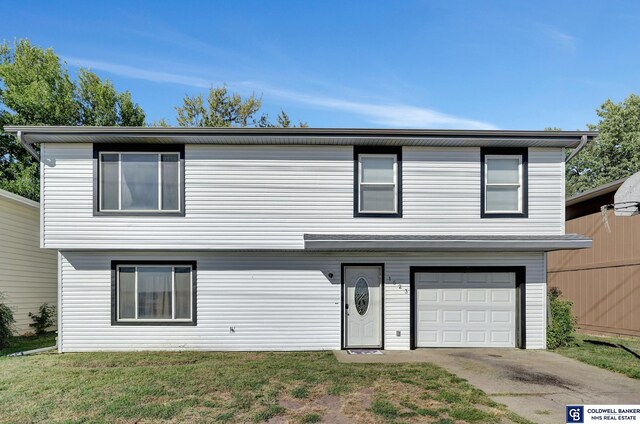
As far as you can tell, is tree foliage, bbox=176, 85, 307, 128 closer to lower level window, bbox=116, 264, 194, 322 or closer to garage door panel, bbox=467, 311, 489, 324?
lower level window, bbox=116, 264, 194, 322

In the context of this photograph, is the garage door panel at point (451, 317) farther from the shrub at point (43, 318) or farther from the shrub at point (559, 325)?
the shrub at point (43, 318)

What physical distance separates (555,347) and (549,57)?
9.39 m

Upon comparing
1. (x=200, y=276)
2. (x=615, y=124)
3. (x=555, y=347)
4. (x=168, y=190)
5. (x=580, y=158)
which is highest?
(x=615, y=124)

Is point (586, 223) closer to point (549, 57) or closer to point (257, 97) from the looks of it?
point (549, 57)

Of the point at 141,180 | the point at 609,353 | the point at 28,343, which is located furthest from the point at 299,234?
the point at 28,343

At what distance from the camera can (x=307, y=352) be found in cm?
961

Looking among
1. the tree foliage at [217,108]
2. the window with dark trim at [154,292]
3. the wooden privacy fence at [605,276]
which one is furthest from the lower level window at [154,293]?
the tree foliage at [217,108]

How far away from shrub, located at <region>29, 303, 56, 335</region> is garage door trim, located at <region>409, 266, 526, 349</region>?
1160 cm

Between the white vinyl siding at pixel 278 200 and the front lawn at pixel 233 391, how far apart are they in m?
2.66

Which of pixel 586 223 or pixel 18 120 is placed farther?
pixel 18 120

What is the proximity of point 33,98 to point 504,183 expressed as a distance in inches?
830

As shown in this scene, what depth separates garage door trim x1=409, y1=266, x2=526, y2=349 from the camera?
10023 mm

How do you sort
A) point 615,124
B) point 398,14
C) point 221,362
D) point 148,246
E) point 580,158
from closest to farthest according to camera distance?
point 221,362 → point 148,246 → point 398,14 → point 615,124 → point 580,158

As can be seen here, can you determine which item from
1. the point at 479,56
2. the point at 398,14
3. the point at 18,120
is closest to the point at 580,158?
the point at 479,56
